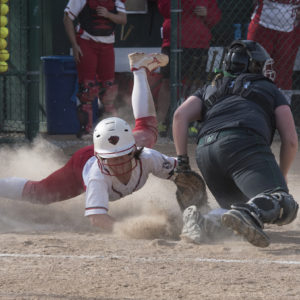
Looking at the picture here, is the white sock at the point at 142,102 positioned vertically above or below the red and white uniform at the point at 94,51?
above

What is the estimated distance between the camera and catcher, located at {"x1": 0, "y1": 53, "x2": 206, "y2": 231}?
4.97 meters

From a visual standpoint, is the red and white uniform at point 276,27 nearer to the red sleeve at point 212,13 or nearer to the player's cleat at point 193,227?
the red sleeve at point 212,13

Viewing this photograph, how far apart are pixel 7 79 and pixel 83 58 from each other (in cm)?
197

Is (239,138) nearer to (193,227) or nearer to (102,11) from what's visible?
(193,227)

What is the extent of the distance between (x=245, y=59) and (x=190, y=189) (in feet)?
3.36

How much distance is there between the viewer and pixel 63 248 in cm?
451

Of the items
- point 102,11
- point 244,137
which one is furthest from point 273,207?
point 102,11

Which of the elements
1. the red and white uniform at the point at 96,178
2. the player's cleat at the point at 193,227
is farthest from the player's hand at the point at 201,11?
the player's cleat at the point at 193,227

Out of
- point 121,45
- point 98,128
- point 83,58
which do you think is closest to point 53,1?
point 121,45

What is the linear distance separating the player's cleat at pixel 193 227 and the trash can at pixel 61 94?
20.7 ft

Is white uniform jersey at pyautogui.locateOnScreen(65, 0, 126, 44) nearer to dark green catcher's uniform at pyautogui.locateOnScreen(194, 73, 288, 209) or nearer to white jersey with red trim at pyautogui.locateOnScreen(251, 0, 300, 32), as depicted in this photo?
A: white jersey with red trim at pyautogui.locateOnScreen(251, 0, 300, 32)

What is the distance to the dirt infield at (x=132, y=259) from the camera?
3.59 meters

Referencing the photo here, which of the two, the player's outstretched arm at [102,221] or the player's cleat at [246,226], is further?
the player's outstretched arm at [102,221]

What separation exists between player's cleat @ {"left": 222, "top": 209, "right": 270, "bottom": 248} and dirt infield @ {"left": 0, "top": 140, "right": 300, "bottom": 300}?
14 centimetres
